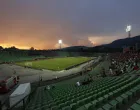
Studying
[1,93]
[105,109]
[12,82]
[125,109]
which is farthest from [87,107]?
[12,82]

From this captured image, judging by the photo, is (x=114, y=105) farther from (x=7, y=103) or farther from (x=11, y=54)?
(x=11, y=54)

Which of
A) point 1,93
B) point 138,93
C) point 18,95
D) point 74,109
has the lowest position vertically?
point 1,93

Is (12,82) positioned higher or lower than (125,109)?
lower

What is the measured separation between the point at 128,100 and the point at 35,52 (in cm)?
11669

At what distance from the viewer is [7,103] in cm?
1542

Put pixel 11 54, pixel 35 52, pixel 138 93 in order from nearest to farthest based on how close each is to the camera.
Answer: pixel 138 93, pixel 11 54, pixel 35 52

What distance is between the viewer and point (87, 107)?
19.8ft

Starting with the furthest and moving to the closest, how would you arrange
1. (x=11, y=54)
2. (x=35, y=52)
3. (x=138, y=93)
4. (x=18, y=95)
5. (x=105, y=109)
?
1. (x=35, y=52)
2. (x=11, y=54)
3. (x=18, y=95)
4. (x=138, y=93)
5. (x=105, y=109)

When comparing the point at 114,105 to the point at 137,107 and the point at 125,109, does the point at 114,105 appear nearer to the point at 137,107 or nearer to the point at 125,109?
the point at 125,109

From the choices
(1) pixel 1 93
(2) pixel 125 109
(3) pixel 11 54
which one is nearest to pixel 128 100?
(2) pixel 125 109

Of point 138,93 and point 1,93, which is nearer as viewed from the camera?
point 138,93

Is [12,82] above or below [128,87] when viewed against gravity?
below

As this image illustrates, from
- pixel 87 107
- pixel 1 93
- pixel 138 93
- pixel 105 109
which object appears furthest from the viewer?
pixel 1 93

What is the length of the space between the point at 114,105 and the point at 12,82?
947 inches
